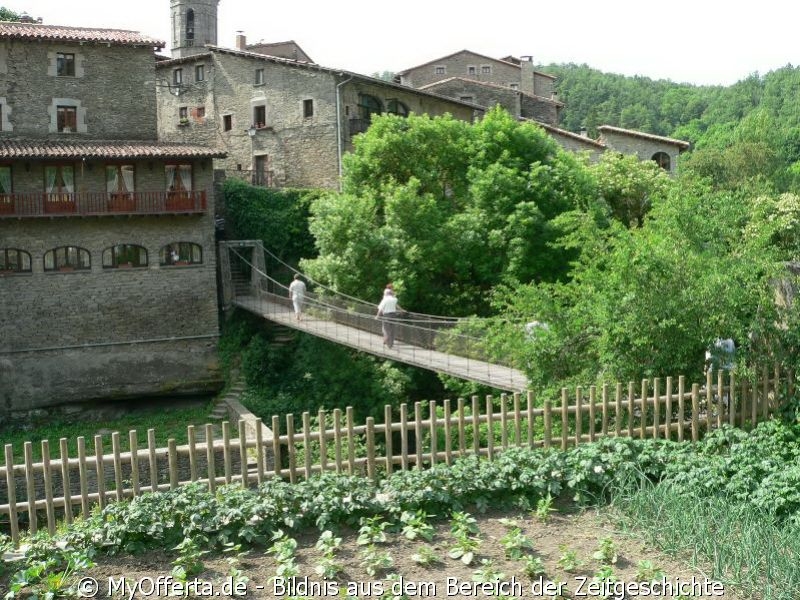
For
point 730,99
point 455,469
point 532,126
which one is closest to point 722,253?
point 455,469

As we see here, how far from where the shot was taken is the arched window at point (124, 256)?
96.9 ft

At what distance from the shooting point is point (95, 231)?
29.2 m

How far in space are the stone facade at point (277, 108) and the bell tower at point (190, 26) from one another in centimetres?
1173

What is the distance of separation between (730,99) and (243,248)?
252 ft

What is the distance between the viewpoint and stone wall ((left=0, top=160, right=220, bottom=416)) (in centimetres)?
2848

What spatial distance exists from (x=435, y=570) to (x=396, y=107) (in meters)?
32.1

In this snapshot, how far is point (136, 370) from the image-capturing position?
29891 millimetres

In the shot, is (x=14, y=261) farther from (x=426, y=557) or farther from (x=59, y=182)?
(x=426, y=557)

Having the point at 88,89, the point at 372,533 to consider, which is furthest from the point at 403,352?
the point at 88,89

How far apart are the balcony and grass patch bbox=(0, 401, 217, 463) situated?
258 inches

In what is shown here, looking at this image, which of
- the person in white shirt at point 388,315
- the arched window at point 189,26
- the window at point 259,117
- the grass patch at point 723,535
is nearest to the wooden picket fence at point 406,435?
the grass patch at point 723,535

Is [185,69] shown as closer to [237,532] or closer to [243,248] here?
[243,248]

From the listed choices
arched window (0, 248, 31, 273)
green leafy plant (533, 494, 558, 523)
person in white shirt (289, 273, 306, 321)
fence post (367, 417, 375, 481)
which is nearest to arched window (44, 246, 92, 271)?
arched window (0, 248, 31, 273)

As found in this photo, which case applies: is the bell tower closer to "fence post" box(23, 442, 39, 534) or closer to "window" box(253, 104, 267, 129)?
"window" box(253, 104, 267, 129)
